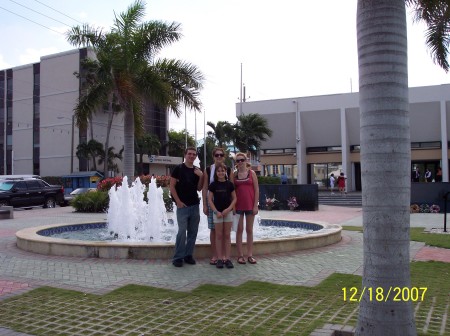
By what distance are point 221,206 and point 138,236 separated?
13.8 feet

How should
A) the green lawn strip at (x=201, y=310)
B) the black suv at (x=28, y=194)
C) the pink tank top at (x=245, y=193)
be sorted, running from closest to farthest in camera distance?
the green lawn strip at (x=201, y=310), the pink tank top at (x=245, y=193), the black suv at (x=28, y=194)

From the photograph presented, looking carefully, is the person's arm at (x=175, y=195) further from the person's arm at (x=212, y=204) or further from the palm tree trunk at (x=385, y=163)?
the palm tree trunk at (x=385, y=163)

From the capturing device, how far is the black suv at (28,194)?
2308 cm

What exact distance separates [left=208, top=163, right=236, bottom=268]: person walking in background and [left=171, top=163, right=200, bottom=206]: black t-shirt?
31 cm

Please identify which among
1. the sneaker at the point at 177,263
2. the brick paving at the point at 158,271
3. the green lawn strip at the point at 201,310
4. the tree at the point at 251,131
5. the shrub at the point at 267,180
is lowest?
the green lawn strip at the point at 201,310

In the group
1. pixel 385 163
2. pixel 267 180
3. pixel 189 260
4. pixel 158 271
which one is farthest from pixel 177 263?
pixel 267 180

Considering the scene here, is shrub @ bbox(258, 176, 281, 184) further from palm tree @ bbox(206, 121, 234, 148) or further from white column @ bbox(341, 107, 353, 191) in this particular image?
palm tree @ bbox(206, 121, 234, 148)

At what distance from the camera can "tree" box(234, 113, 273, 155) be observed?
3638 cm

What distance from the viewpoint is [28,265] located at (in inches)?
287

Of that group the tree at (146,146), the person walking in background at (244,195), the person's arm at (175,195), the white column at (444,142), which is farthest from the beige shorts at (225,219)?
the tree at (146,146)

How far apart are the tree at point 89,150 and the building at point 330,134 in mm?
16023

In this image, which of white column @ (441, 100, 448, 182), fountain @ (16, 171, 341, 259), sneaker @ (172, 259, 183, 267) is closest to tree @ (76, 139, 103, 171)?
white column @ (441, 100, 448, 182)

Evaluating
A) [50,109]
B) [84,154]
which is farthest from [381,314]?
→ [50,109]

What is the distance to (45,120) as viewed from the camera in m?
51.1
